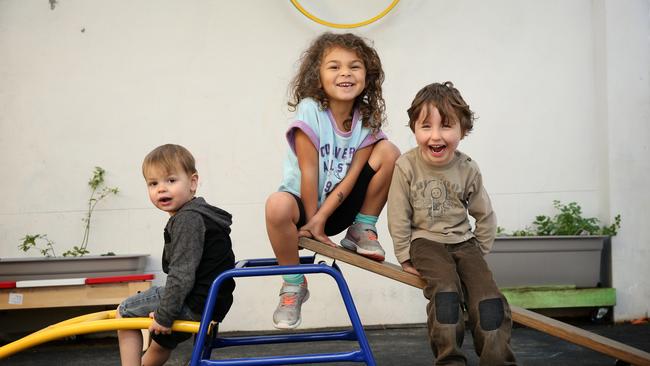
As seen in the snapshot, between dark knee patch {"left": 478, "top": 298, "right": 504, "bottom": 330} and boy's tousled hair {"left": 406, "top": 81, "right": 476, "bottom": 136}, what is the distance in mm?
540

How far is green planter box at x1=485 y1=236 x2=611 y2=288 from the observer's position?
12.3ft

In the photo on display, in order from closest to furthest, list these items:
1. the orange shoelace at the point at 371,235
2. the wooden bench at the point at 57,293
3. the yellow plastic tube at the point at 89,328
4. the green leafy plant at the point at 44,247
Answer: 1. the yellow plastic tube at the point at 89,328
2. the orange shoelace at the point at 371,235
3. the wooden bench at the point at 57,293
4. the green leafy plant at the point at 44,247

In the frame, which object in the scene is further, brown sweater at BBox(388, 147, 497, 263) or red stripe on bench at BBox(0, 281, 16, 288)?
red stripe on bench at BBox(0, 281, 16, 288)

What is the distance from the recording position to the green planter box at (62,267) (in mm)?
3555

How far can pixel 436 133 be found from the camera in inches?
80.7

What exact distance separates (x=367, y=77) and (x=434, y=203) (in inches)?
19.5

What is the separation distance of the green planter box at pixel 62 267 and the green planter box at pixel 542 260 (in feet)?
6.55

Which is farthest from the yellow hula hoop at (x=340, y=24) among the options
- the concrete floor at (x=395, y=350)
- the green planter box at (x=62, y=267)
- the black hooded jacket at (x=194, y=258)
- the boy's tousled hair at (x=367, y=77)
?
the black hooded jacket at (x=194, y=258)

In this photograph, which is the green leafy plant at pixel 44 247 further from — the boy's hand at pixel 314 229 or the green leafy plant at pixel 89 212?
the boy's hand at pixel 314 229

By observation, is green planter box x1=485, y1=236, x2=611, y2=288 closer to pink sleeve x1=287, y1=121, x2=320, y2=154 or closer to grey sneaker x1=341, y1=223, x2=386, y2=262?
grey sneaker x1=341, y1=223, x2=386, y2=262

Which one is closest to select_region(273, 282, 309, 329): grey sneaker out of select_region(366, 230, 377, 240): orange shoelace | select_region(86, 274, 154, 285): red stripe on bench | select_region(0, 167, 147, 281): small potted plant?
select_region(366, 230, 377, 240): orange shoelace

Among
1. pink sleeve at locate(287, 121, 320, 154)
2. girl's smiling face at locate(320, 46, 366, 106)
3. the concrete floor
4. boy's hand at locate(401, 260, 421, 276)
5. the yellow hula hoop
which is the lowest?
the concrete floor

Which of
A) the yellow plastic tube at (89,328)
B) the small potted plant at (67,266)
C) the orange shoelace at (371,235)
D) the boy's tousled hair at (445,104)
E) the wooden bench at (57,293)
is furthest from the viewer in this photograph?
the small potted plant at (67,266)

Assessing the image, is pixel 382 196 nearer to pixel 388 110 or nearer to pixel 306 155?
pixel 306 155
